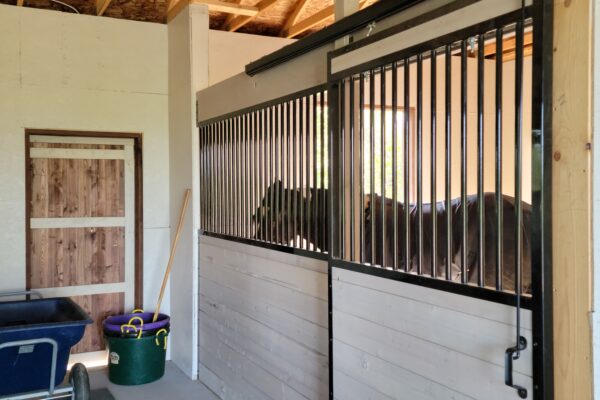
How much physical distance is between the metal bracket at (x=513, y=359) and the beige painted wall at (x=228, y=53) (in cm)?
323

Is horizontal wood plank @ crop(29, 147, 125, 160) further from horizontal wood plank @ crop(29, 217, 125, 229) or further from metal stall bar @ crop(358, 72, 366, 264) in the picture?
metal stall bar @ crop(358, 72, 366, 264)

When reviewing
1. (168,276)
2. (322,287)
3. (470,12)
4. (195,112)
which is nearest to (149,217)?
(168,276)

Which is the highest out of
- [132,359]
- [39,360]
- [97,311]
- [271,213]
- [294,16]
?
[294,16]

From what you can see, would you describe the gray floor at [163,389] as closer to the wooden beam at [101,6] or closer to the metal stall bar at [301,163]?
the metal stall bar at [301,163]

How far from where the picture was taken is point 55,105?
4293 mm

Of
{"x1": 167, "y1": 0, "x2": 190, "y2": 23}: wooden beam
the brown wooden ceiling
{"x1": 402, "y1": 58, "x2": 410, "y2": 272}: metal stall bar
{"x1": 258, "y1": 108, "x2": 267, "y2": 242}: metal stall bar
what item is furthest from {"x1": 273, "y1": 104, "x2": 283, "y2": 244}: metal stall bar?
{"x1": 167, "y1": 0, "x2": 190, "y2": 23}: wooden beam

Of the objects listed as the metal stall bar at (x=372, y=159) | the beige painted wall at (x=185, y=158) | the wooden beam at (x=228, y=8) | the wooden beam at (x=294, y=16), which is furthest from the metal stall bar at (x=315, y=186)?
the wooden beam at (x=294, y=16)

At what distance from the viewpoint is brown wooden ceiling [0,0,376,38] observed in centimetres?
438

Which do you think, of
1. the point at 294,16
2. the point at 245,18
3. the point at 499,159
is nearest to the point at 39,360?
the point at 499,159

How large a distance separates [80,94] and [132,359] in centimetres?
211

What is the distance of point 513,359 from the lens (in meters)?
1.60

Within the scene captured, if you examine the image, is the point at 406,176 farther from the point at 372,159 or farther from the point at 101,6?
the point at 101,6

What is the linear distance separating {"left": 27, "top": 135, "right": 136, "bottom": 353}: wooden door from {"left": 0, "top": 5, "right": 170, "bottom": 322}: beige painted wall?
0.16 meters

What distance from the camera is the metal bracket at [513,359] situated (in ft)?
5.18
